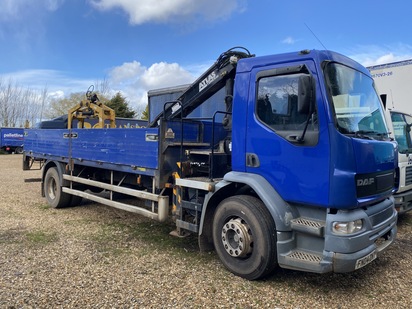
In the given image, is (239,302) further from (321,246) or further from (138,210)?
(138,210)

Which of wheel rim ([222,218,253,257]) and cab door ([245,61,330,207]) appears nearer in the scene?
cab door ([245,61,330,207])

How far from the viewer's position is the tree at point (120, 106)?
3848cm

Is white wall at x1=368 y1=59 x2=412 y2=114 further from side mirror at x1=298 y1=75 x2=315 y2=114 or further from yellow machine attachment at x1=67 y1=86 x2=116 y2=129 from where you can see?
yellow machine attachment at x1=67 y1=86 x2=116 y2=129

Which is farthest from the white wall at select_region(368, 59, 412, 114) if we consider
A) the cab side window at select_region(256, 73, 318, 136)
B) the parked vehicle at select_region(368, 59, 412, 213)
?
the cab side window at select_region(256, 73, 318, 136)

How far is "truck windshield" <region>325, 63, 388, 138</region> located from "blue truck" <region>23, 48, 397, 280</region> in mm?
14

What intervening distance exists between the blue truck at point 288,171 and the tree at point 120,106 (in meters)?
34.6

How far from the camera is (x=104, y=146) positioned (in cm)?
636

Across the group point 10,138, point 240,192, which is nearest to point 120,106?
point 10,138

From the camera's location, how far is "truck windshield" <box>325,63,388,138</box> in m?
3.66

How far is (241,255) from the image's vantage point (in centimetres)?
411

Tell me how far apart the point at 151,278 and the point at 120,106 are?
3644 cm

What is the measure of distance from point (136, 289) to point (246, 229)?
1.38m

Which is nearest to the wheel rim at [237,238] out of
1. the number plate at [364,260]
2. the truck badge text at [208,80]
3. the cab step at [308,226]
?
the cab step at [308,226]

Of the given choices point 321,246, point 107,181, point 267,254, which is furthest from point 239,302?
point 107,181
